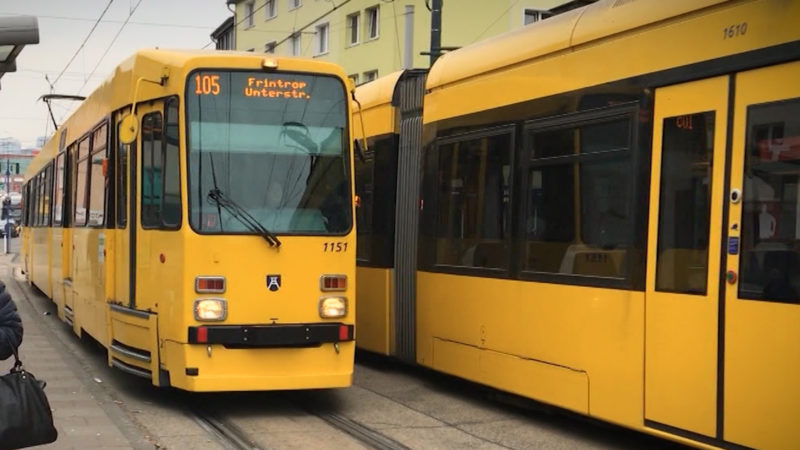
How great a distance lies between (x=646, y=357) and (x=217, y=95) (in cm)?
412

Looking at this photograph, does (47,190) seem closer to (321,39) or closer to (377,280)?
(377,280)

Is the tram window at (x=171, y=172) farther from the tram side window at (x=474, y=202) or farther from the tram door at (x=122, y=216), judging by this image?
the tram side window at (x=474, y=202)

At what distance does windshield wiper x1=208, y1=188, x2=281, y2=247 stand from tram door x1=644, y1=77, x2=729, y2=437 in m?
3.19

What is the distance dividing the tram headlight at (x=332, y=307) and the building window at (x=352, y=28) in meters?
34.4

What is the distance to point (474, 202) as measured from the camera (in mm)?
8414

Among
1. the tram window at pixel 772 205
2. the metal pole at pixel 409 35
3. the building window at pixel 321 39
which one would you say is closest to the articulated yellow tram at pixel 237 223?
the tram window at pixel 772 205

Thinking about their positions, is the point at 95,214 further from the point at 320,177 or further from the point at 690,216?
the point at 690,216

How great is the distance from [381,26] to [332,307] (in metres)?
32.7

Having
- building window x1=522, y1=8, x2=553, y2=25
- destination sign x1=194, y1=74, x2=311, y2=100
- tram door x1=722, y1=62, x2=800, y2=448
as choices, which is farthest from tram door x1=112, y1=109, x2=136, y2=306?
building window x1=522, y1=8, x2=553, y2=25

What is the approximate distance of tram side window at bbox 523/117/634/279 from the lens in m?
6.51

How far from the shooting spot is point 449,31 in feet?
121

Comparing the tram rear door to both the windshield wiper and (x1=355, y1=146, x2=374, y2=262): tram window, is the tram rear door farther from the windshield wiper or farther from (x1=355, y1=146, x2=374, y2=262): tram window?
(x1=355, y1=146, x2=374, y2=262): tram window

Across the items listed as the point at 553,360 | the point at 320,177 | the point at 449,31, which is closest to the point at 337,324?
the point at 320,177

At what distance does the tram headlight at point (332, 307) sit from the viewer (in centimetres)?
795
